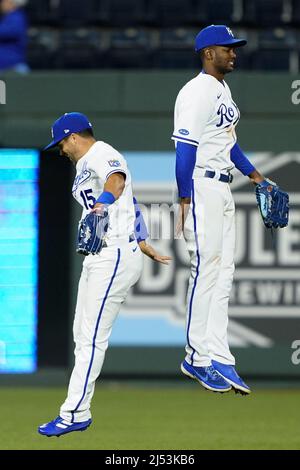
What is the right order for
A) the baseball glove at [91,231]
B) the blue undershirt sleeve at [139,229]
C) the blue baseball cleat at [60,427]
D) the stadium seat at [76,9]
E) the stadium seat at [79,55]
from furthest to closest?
the stadium seat at [76,9] < the stadium seat at [79,55] < the blue undershirt sleeve at [139,229] < the blue baseball cleat at [60,427] < the baseball glove at [91,231]

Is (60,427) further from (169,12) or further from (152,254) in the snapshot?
(169,12)

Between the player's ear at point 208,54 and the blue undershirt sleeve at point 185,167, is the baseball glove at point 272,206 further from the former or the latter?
the player's ear at point 208,54

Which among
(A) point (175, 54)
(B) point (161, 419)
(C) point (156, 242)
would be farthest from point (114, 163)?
(A) point (175, 54)

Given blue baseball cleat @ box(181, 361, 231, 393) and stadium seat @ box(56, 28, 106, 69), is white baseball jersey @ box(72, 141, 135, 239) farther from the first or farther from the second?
stadium seat @ box(56, 28, 106, 69)

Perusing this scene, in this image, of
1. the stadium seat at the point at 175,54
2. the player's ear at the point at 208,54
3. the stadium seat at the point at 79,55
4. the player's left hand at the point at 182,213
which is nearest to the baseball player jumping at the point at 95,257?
the player's left hand at the point at 182,213

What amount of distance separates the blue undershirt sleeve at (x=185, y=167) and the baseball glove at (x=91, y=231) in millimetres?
422

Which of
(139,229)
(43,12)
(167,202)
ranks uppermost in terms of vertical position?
(43,12)

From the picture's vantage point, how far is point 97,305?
7129 millimetres

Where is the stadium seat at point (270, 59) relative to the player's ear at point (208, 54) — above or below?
below

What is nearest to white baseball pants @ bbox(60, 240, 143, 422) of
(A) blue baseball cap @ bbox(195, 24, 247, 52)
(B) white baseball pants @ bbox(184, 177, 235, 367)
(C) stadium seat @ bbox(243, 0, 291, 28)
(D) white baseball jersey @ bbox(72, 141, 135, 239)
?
(D) white baseball jersey @ bbox(72, 141, 135, 239)

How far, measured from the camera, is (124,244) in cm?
717

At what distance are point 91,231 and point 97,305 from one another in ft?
2.04

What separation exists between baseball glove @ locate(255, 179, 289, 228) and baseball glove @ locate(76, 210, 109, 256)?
934mm

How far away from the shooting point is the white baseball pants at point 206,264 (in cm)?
697
